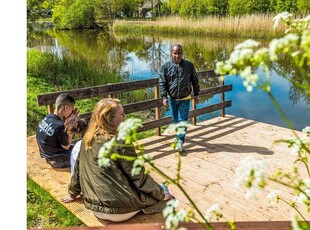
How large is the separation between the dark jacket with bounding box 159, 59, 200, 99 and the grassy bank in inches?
401

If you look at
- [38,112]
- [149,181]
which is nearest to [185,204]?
[149,181]

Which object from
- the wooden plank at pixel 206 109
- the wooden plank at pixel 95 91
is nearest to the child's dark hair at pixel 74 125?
the wooden plank at pixel 95 91

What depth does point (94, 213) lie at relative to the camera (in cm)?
317

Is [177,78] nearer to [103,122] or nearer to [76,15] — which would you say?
[103,122]

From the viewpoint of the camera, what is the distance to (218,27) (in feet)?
73.3

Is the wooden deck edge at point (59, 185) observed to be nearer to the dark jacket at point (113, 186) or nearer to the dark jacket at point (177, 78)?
the dark jacket at point (113, 186)

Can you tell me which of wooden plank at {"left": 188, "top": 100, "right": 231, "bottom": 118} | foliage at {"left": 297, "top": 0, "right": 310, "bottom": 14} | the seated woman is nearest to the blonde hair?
the seated woman

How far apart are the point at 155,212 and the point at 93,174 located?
715mm

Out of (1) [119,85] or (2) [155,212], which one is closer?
(2) [155,212]

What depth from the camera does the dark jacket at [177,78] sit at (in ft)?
16.6
